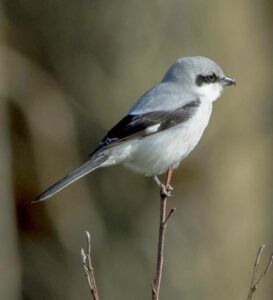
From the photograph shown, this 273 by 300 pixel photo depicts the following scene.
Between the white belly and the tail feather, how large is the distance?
174 mm

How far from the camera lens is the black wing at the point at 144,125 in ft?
15.0

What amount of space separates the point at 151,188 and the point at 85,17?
5.15ft

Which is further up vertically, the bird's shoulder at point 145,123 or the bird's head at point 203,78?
the bird's head at point 203,78

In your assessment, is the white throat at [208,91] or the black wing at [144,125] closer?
the black wing at [144,125]


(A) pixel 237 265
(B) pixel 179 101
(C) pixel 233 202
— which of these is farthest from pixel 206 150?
(B) pixel 179 101

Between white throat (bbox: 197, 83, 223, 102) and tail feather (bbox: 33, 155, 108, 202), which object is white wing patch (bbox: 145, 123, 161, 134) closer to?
tail feather (bbox: 33, 155, 108, 202)

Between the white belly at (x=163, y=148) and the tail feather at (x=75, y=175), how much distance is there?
174 millimetres

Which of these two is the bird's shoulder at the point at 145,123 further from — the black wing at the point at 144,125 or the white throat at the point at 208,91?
the white throat at the point at 208,91

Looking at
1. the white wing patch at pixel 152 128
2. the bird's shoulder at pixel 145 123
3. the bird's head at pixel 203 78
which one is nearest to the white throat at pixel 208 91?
the bird's head at pixel 203 78

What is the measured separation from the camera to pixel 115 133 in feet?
15.1

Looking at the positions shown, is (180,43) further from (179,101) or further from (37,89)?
(179,101)

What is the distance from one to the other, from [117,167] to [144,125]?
324 cm

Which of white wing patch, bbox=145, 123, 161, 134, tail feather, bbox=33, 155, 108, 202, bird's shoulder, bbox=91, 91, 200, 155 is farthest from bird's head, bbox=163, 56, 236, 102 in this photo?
tail feather, bbox=33, 155, 108, 202

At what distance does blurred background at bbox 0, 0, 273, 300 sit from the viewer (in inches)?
299
